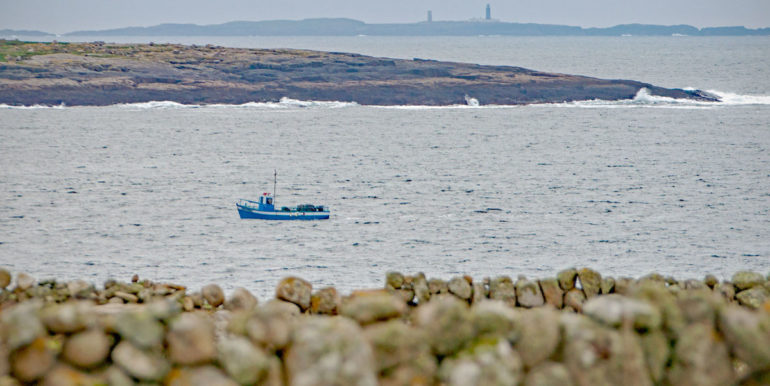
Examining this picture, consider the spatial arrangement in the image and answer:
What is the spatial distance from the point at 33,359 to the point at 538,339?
3303 mm

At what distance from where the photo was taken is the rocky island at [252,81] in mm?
133625

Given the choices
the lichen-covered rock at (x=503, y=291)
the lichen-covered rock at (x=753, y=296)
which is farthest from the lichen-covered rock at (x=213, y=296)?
the lichen-covered rock at (x=753, y=296)

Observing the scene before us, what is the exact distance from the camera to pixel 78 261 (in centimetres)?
3594

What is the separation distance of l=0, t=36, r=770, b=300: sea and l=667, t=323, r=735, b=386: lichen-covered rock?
76.9ft

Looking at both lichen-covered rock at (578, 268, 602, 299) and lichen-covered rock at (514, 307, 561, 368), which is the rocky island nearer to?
lichen-covered rock at (578, 268, 602, 299)

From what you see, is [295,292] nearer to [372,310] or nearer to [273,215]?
[372,310]

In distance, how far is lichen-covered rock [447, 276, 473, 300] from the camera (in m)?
13.9

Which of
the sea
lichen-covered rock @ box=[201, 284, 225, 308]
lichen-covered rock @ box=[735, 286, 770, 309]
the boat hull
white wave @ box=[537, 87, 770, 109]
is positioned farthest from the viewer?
white wave @ box=[537, 87, 770, 109]

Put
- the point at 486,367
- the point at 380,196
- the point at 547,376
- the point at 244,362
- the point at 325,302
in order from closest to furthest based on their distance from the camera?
the point at 486,367 → the point at 547,376 → the point at 244,362 → the point at 325,302 → the point at 380,196

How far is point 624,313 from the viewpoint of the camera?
558 cm

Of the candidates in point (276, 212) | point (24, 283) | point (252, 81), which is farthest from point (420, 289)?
point (252, 81)

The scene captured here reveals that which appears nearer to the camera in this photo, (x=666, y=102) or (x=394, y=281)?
(x=394, y=281)

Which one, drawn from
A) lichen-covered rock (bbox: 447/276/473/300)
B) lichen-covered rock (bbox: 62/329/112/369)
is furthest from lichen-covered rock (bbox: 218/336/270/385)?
lichen-covered rock (bbox: 447/276/473/300)

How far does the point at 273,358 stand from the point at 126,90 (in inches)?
5383
